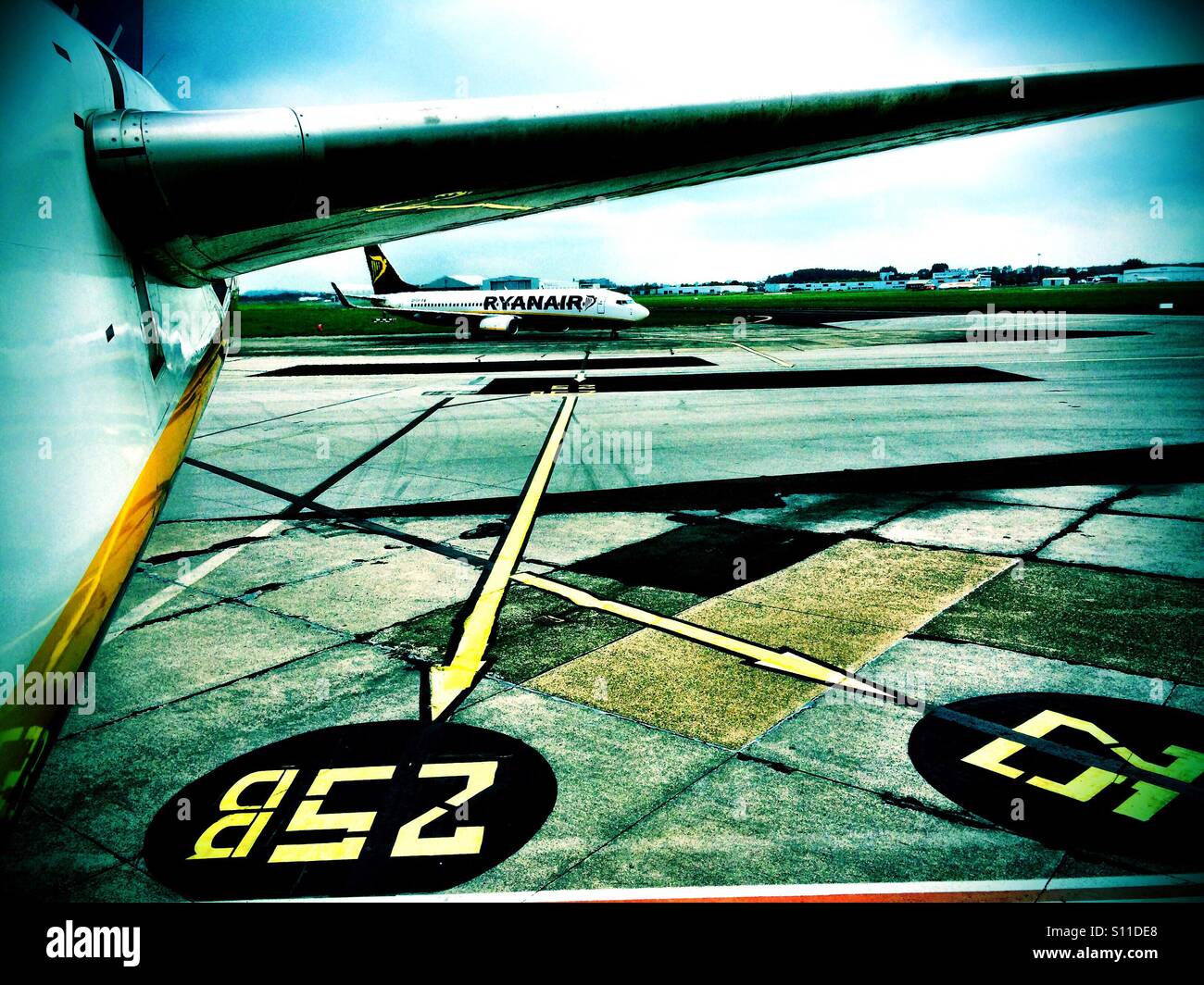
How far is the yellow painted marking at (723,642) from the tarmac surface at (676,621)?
5 cm

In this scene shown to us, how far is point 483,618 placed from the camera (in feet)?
28.2

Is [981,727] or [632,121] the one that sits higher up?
[632,121]

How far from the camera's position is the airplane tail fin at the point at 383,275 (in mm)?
58656

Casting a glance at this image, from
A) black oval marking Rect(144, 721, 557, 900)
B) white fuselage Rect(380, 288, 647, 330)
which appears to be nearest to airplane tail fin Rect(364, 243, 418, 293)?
white fuselage Rect(380, 288, 647, 330)

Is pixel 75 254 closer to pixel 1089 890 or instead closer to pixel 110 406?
pixel 110 406

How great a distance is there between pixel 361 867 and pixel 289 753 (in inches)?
61.3

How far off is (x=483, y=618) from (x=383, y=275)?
56.6 meters

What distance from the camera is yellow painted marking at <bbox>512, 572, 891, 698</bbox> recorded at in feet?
23.1

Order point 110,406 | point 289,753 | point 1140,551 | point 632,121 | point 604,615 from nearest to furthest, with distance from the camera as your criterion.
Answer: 1. point 110,406
2. point 632,121
3. point 289,753
4. point 604,615
5. point 1140,551

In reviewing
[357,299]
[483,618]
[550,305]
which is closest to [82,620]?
[483,618]

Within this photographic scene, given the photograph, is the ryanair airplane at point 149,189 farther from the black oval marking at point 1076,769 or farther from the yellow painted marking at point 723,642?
the black oval marking at point 1076,769

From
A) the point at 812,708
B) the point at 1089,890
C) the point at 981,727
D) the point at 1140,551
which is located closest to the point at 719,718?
the point at 812,708

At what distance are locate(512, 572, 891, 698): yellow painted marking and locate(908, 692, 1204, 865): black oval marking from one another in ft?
2.77

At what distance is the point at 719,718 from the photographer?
254 inches
